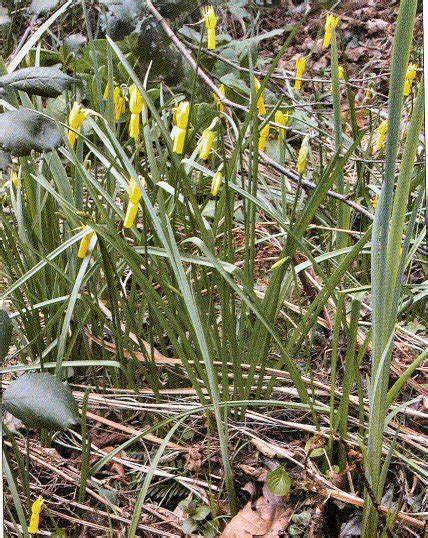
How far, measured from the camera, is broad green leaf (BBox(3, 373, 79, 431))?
864 mm

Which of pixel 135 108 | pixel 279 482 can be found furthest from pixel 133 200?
pixel 279 482

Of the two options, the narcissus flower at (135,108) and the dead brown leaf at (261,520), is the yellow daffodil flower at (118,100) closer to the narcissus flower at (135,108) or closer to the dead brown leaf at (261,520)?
the narcissus flower at (135,108)

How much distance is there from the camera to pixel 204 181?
6.02 ft

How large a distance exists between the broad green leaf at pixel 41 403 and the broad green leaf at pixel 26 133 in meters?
0.29

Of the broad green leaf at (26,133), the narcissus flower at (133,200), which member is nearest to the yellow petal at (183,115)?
the narcissus flower at (133,200)

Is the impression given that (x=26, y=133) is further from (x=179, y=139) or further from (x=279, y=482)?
(x=279, y=482)

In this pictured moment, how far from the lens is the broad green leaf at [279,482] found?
1.06 meters

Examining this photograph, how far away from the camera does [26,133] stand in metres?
0.89

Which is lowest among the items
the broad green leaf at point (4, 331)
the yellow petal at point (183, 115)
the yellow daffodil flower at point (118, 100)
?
the broad green leaf at point (4, 331)

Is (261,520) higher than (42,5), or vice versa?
(42,5)

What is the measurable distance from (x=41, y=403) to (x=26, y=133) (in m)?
0.34

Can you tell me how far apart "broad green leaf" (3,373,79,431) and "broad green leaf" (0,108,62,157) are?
0.95ft

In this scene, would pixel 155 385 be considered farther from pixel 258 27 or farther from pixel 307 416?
pixel 258 27

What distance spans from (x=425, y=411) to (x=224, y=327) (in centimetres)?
38
